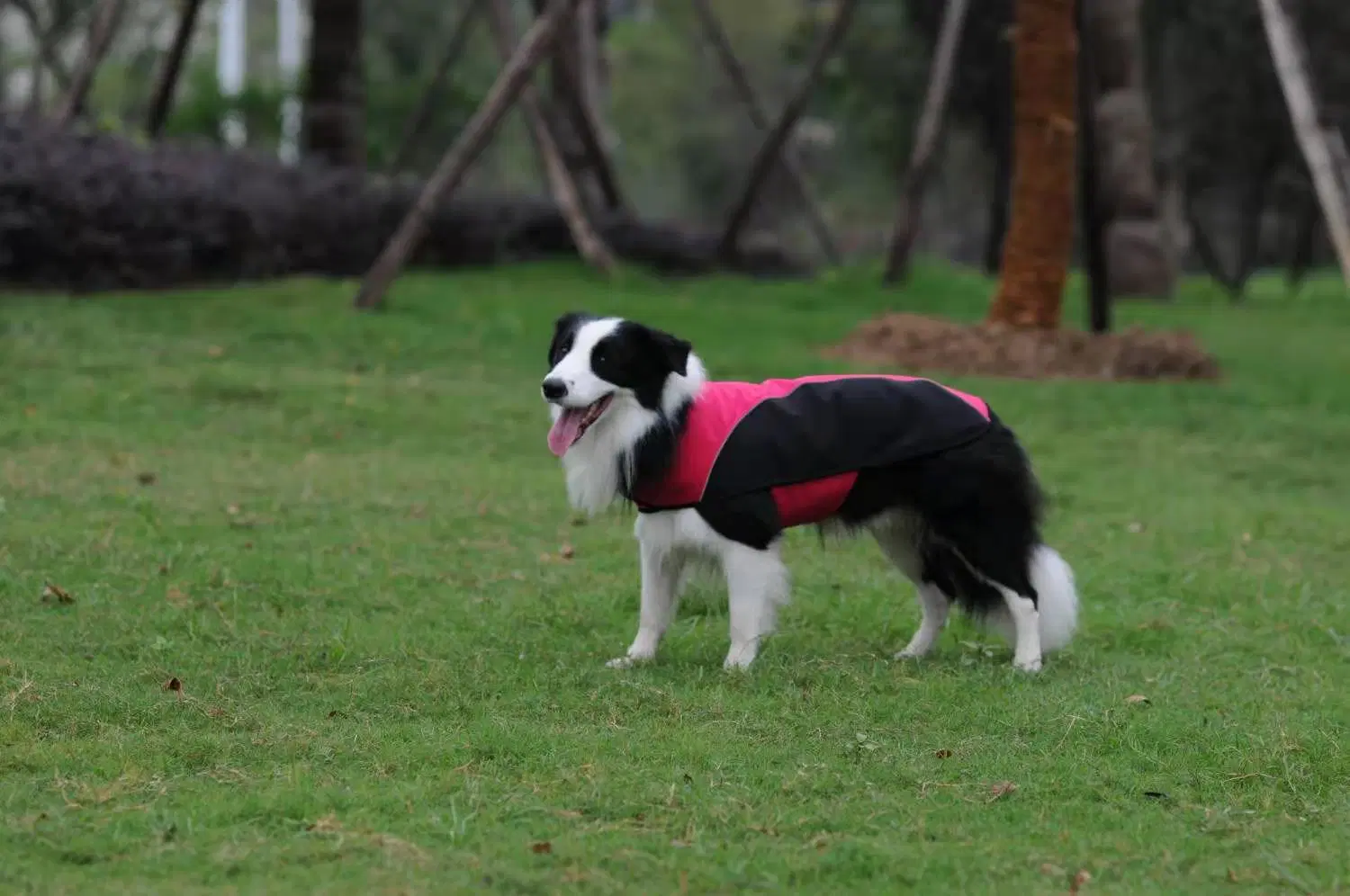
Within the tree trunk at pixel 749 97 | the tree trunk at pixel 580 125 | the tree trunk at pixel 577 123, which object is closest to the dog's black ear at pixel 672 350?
the tree trunk at pixel 577 123

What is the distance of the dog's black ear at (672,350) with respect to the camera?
659 cm

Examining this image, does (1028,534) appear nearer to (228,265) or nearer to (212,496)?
(212,496)

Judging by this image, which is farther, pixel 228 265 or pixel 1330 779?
pixel 228 265

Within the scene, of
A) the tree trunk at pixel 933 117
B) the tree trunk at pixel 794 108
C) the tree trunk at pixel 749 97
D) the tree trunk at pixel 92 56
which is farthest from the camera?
the tree trunk at pixel 749 97

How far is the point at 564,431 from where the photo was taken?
655 cm

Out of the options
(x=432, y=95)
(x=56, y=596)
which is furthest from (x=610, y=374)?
(x=432, y=95)

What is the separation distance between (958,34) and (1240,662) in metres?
13.5

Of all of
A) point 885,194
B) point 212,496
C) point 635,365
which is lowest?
point 885,194

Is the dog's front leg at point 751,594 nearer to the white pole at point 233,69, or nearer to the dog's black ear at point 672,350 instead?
the dog's black ear at point 672,350

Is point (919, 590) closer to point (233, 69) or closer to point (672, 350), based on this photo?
point (672, 350)

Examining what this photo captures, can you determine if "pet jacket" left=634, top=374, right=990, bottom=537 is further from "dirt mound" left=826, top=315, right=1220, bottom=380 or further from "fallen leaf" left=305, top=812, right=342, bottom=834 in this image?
"dirt mound" left=826, top=315, right=1220, bottom=380

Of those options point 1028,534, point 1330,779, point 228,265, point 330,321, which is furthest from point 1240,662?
point 228,265

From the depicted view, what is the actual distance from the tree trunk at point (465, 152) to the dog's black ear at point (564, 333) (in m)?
9.40

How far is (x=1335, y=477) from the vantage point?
12.0 m
